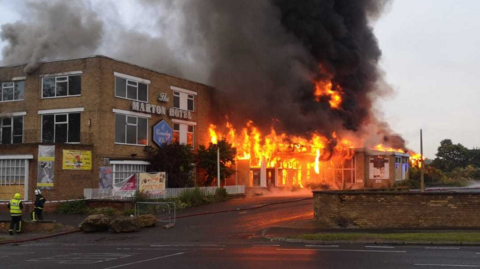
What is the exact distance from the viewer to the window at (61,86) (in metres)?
30.8

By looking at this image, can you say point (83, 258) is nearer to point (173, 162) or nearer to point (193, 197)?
point (193, 197)

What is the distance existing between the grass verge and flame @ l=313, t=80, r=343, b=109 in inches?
1026

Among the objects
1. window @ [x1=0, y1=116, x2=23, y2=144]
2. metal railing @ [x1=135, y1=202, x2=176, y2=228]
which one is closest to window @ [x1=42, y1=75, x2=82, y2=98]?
window @ [x1=0, y1=116, x2=23, y2=144]

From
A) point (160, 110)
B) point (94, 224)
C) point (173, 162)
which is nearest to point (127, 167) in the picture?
point (173, 162)

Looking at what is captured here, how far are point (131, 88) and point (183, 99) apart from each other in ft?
17.6

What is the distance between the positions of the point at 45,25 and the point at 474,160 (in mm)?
71845

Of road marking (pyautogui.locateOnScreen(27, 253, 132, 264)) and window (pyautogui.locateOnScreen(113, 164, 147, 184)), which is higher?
window (pyautogui.locateOnScreen(113, 164, 147, 184))

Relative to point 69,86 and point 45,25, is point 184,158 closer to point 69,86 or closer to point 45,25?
point 69,86

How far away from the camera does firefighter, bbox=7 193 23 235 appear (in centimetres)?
1911

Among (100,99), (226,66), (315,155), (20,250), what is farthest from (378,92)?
(20,250)

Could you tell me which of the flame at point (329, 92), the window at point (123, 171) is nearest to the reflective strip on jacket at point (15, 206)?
the window at point (123, 171)

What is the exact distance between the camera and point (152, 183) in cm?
2753

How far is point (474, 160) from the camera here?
83.2m

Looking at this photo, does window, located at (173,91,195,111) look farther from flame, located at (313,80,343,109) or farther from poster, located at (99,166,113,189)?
flame, located at (313,80,343,109)
